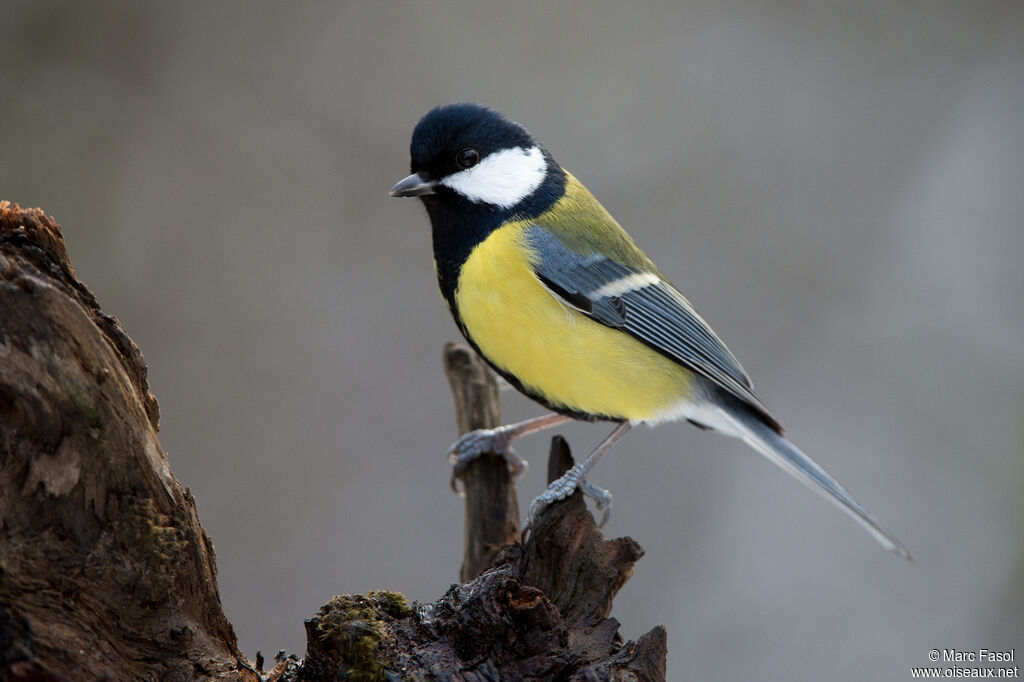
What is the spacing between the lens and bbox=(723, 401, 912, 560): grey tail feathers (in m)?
2.01

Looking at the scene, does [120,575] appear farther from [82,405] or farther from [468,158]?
[468,158]

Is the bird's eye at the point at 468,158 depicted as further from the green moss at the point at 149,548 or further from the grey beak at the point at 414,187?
the green moss at the point at 149,548

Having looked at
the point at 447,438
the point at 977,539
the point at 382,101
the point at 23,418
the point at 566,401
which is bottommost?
the point at 23,418

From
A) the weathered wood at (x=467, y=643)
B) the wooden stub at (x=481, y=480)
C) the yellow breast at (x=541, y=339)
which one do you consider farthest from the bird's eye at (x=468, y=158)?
the weathered wood at (x=467, y=643)

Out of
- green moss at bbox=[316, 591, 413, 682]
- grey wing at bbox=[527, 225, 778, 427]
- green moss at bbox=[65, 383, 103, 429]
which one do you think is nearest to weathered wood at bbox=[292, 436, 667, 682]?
green moss at bbox=[316, 591, 413, 682]

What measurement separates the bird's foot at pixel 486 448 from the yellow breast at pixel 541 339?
0.93 ft

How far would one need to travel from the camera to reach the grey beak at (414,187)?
1926 millimetres

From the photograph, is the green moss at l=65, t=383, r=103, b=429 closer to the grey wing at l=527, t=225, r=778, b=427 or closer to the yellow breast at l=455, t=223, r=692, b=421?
the yellow breast at l=455, t=223, r=692, b=421

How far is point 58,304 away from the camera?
1.12m

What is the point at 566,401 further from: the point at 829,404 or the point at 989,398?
the point at 989,398

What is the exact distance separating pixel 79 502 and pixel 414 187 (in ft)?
3.38

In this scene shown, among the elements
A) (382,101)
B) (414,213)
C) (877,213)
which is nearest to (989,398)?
(877,213)

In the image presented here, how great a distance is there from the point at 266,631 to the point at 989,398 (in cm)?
261

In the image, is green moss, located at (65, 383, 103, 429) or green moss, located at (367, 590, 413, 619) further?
green moss, located at (367, 590, 413, 619)
